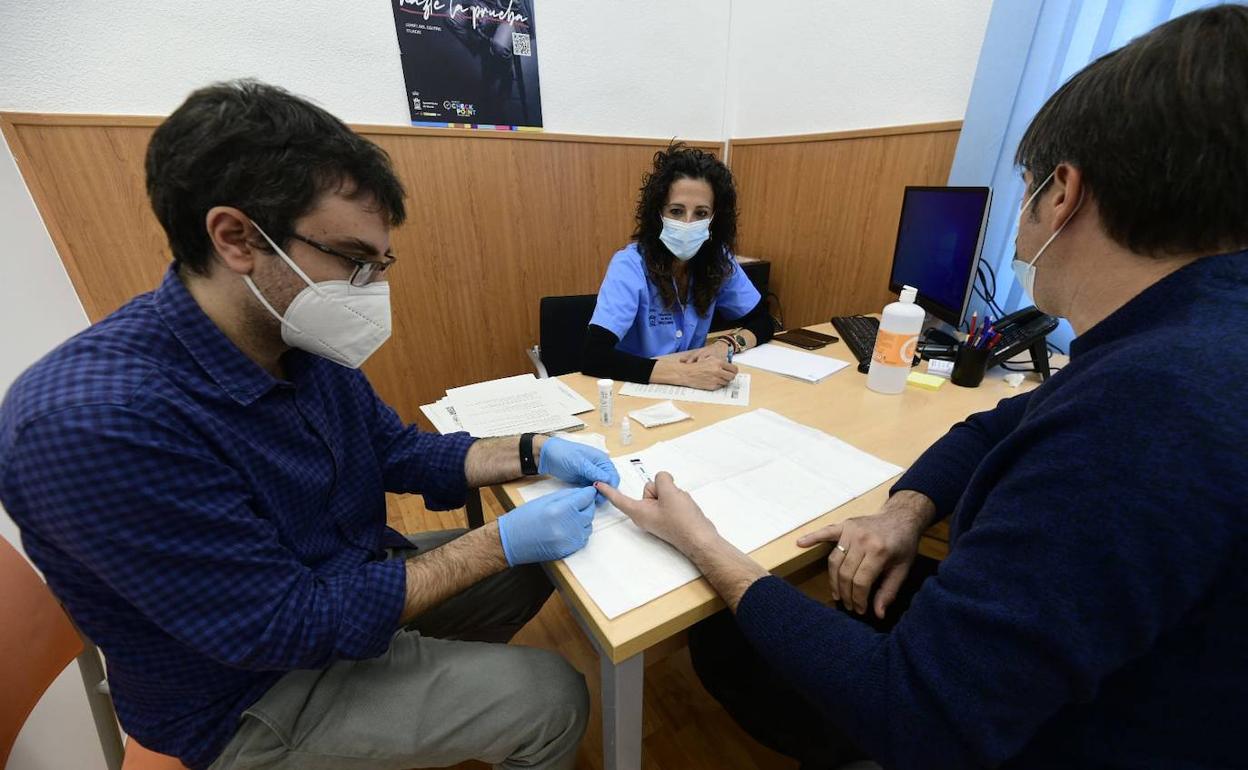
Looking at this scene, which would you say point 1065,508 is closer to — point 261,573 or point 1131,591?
point 1131,591

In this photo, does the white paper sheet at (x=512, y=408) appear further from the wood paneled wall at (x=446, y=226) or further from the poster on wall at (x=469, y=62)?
the poster on wall at (x=469, y=62)

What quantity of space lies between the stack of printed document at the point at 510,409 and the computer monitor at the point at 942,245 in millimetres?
1123

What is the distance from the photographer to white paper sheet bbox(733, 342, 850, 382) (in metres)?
1.38

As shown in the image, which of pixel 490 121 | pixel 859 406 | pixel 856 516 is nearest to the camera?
pixel 856 516

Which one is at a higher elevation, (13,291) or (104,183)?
(104,183)

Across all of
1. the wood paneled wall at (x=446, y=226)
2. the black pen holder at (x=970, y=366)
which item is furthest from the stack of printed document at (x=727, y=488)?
the wood paneled wall at (x=446, y=226)

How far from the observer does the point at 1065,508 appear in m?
0.42

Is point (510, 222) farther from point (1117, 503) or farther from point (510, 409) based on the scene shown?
point (1117, 503)

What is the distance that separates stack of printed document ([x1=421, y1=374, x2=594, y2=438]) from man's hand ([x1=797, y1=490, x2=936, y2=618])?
582mm

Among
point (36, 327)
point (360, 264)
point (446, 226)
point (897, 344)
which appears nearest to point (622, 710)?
point (360, 264)

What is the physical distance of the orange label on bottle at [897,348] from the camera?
1221mm

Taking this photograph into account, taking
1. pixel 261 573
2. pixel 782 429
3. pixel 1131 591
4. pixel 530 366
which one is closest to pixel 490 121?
pixel 530 366

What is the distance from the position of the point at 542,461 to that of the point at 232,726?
1.94 ft

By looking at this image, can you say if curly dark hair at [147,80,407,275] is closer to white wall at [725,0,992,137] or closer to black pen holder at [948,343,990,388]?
black pen holder at [948,343,990,388]
